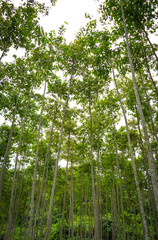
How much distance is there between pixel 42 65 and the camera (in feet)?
25.5

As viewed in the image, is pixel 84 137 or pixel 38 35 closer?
pixel 38 35

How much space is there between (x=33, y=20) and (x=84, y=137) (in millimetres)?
7628

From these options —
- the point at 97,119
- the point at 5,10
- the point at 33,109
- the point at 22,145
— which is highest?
the point at 5,10

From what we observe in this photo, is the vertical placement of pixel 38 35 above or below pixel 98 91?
above

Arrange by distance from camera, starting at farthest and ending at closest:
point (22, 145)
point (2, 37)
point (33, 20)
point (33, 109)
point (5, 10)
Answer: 1. point (22, 145)
2. point (33, 109)
3. point (33, 20)
4. point (2, 37)
5. point (5, 10)

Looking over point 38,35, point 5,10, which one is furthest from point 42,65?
point 5,10

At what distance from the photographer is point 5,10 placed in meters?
5.59

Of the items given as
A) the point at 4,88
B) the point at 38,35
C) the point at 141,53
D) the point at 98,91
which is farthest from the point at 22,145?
the point at 141,53

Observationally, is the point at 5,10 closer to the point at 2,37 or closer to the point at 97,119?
the point at 2,37

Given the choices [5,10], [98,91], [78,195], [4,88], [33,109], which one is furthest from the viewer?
[78,195]

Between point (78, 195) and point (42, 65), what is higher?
point (42, 65)

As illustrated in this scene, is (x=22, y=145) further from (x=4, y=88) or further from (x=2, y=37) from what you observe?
(x=2, y=37)

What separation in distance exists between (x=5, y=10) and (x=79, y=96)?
5.41 m

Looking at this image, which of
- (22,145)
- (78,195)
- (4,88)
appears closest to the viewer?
(4,88)
